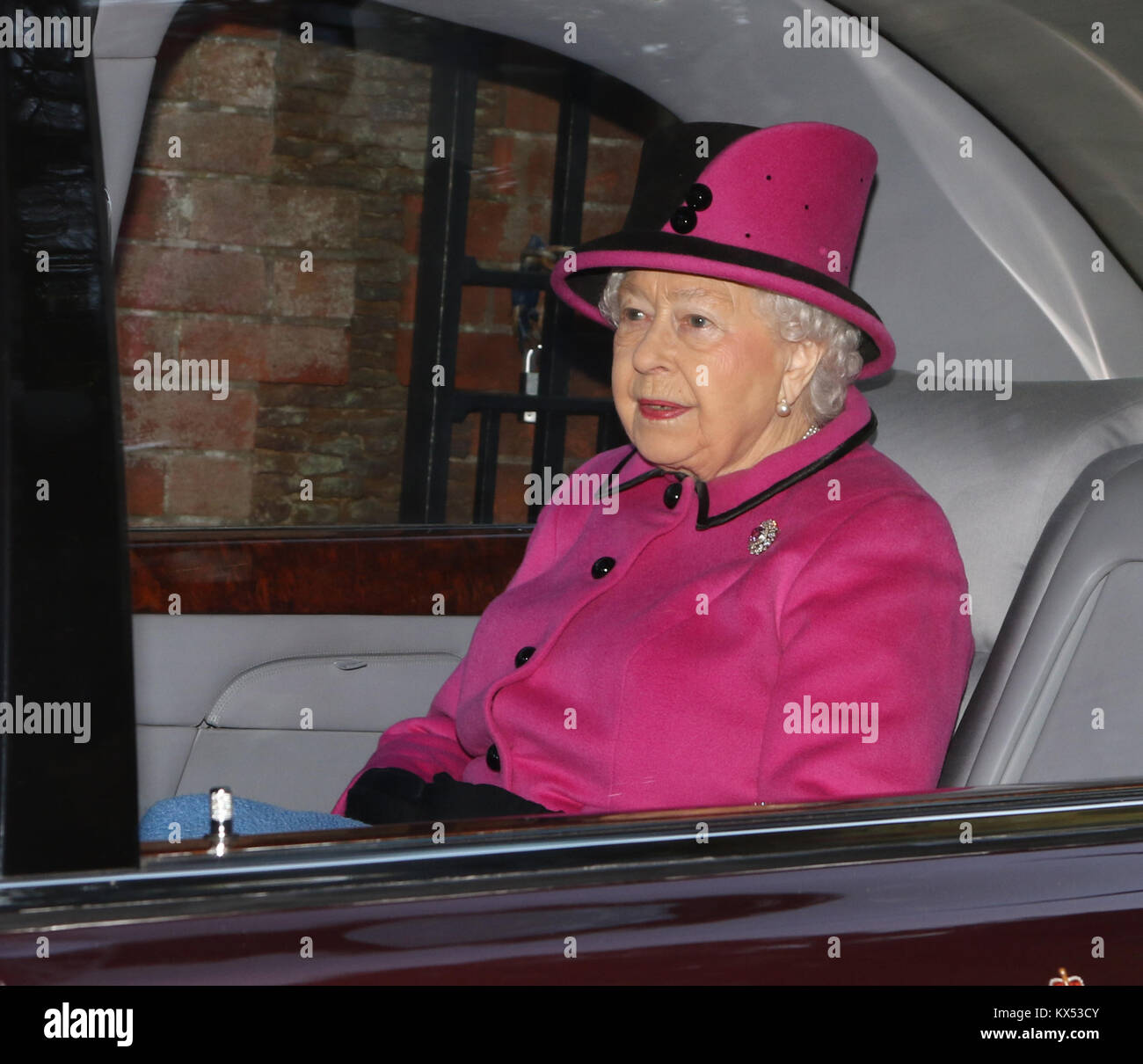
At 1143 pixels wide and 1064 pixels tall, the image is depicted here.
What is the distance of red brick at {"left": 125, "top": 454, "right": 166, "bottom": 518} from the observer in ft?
10.7

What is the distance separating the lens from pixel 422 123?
355 centimetres

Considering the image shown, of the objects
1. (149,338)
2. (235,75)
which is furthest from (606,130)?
(149,338)

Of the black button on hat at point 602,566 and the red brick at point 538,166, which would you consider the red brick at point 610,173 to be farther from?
the black button on hat at point 602,566

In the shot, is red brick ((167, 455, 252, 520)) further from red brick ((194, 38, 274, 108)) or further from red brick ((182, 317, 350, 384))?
red brick ((194, 38, 274, 108))

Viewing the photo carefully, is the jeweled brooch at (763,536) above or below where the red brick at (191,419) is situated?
below

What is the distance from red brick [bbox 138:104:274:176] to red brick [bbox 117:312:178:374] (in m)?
0.33

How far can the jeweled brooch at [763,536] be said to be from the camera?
62.5 inches

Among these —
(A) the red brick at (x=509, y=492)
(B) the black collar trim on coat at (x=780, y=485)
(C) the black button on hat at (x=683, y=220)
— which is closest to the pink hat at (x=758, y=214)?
(C) the black button on hat at (x=683, y=220)

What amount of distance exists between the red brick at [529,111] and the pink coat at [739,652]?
1.99 meters

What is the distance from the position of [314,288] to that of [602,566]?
2037 mm

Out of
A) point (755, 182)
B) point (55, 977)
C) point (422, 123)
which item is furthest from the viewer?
point (422, 123)

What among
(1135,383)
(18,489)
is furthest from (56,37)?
(1135,383)
